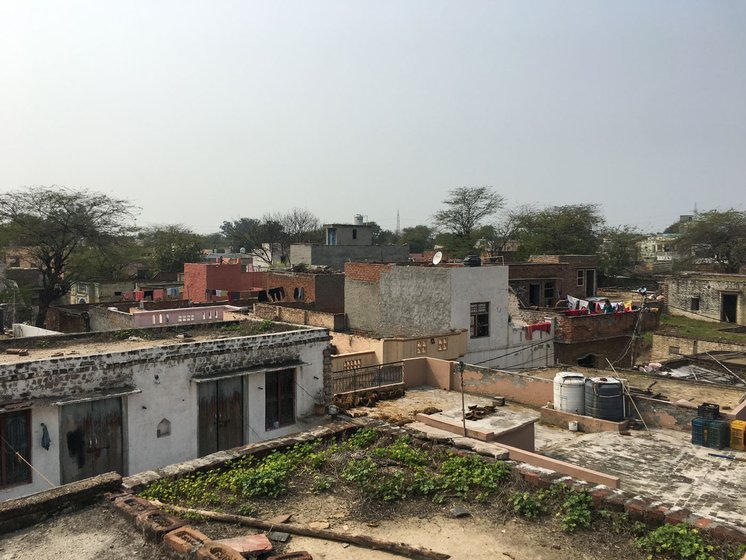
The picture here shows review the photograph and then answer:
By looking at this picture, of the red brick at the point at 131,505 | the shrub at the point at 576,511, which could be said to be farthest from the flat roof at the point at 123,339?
the shrub at the point at 576,511

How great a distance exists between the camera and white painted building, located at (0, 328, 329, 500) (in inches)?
448

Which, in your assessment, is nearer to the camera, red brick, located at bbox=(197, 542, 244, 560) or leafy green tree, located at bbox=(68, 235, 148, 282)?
red brick, located at bbox=(197, 542, 244, 560)

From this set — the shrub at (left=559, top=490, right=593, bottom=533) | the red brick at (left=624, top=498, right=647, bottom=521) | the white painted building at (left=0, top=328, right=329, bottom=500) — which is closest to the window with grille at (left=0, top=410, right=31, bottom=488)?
the white painted building at (left=0, top=328, right=329, bottom=500)

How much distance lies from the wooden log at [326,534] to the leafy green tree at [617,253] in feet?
182

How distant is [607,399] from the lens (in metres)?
16.1

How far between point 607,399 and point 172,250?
182ft

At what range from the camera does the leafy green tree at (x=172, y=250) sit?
63469 mm

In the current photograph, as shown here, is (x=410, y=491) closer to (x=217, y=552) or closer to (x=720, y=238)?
(x=217, y=552)

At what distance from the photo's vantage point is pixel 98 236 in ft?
133

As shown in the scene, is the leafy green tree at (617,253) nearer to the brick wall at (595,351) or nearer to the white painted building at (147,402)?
the brick wall at (595,351)

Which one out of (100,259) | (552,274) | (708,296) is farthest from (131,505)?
(708,296)

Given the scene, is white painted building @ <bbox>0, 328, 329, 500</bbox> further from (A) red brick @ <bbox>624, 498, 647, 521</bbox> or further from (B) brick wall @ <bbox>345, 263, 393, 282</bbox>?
(B) brick wall @ <bbox>345, 263, 393, 282</bbox>

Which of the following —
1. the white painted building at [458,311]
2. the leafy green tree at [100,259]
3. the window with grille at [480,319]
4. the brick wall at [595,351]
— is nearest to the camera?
the white painted building at [458,311]

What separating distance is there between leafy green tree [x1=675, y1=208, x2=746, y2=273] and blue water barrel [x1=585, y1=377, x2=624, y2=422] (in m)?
49.1
